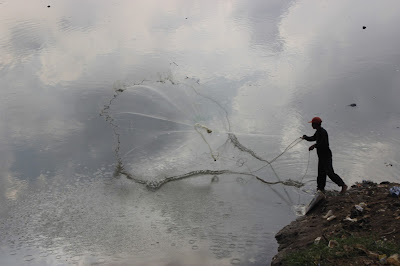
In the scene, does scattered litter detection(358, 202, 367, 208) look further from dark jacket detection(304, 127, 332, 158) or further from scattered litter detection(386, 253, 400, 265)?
scattered litter detection(386, 253, 400, 265)

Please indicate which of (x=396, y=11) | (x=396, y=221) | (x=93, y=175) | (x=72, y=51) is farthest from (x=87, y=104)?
(x=396, y=11)

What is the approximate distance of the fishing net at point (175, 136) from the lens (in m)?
9.63

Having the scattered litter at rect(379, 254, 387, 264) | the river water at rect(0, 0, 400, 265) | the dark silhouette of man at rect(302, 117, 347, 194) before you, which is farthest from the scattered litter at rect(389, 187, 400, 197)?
the river water at rect(0, 0, 400, 265)

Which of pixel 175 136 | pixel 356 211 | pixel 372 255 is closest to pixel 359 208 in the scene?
pixel 356 211

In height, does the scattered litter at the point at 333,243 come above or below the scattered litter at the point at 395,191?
below

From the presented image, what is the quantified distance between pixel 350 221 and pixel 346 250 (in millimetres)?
995

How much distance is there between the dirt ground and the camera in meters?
5.89

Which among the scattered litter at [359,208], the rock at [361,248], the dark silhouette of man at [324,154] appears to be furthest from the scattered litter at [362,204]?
the rock at [361,248]

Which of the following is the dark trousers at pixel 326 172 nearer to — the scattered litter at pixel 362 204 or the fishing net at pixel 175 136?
the fishing net at pixel 175 136

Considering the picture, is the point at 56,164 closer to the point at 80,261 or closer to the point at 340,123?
the point at 80,261

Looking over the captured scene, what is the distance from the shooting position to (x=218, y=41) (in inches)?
676

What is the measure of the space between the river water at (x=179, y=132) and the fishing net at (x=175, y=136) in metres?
0.04

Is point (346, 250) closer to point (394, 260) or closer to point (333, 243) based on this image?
point (333, 243)

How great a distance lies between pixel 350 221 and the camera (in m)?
6.33
